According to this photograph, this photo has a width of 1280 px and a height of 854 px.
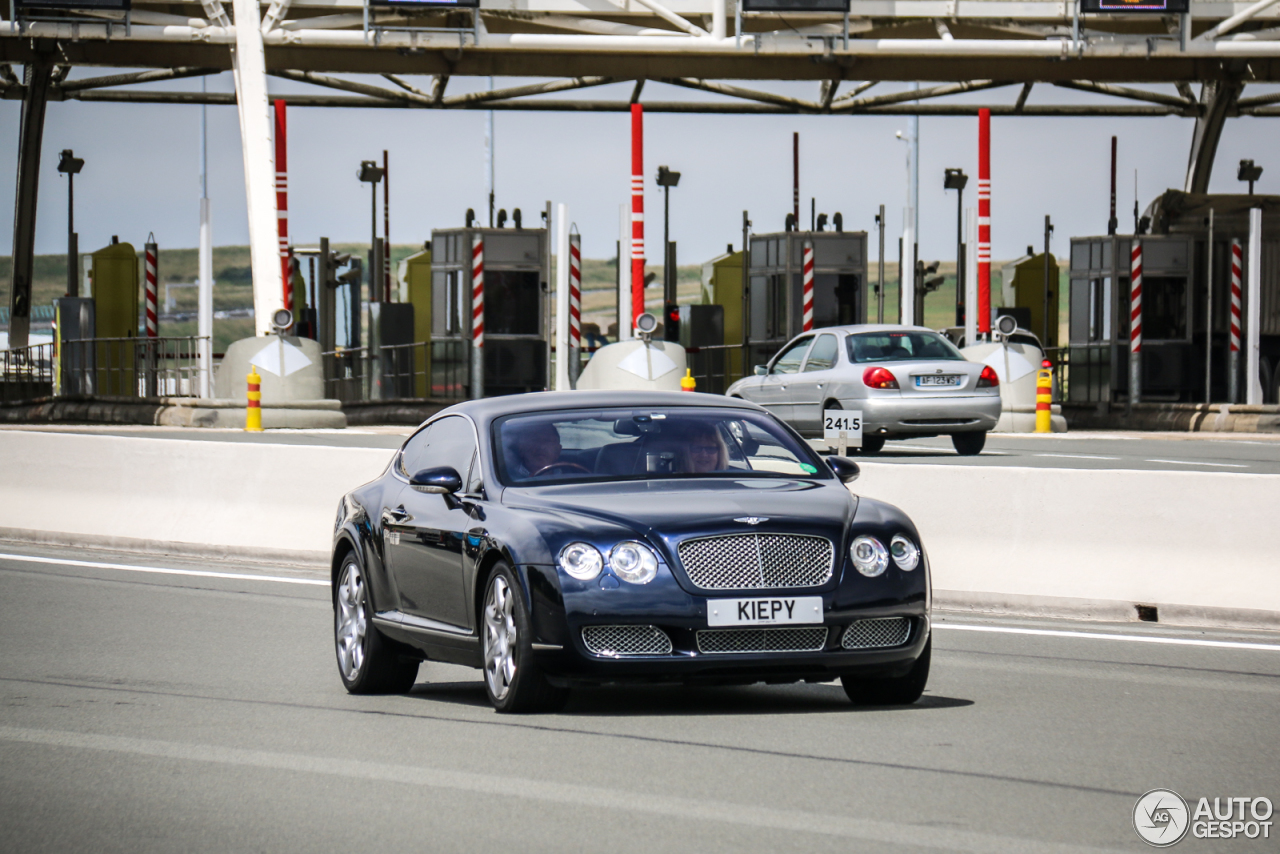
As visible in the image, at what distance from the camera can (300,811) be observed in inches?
238

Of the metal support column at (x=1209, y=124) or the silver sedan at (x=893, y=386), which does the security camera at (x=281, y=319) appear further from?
the metal support column at (x=1209, y=124)

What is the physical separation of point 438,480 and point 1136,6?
88.9 feet

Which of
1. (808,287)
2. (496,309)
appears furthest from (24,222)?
(808,287)

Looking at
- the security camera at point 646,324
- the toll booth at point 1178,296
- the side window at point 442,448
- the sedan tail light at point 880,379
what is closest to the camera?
the side window at point 442,448

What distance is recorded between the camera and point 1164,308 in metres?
37.3

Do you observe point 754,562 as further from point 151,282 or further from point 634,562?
point 151,282

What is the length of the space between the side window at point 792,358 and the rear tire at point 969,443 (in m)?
2.06

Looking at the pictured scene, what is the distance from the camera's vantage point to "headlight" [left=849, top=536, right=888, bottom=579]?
771 centimetres

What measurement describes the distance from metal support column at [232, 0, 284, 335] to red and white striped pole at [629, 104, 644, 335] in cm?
554

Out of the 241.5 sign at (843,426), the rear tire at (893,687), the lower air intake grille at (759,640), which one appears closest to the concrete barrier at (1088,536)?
the 241.5 sign at (843,426)

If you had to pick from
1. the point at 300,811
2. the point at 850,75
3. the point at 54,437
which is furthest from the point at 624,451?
the point at 850,75

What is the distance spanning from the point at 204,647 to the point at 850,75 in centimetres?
2674

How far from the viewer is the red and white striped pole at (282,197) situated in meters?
32.8

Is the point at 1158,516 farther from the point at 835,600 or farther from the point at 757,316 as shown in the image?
the point at 757,316
